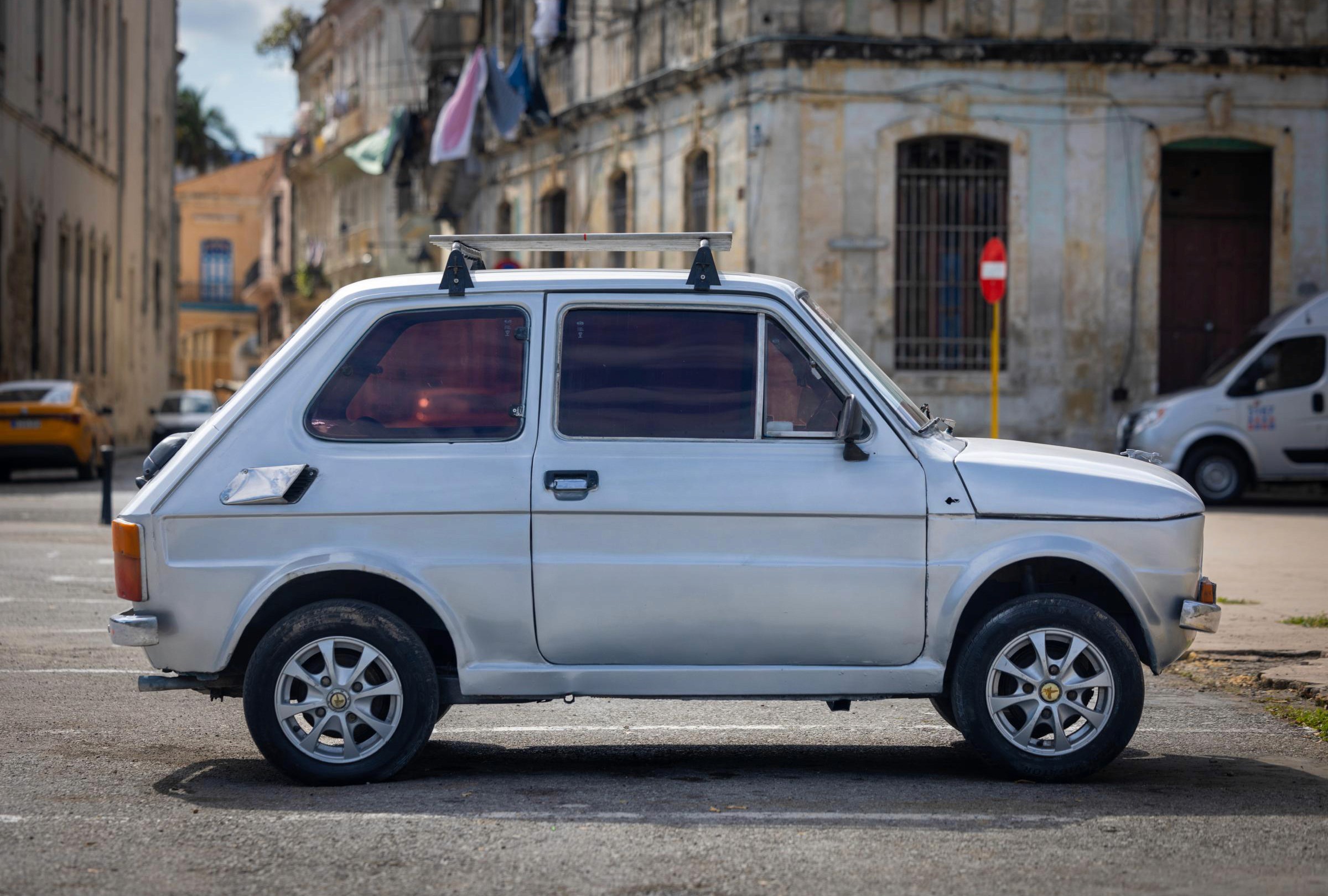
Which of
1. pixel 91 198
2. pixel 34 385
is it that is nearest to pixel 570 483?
pixel 34 385

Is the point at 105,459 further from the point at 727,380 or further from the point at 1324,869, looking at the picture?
the point at 1324,869

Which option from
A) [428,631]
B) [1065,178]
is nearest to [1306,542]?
[1065,178]

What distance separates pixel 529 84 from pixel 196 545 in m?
26.1

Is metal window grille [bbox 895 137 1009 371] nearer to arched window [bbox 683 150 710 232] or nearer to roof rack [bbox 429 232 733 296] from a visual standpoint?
arched window [bbox 683 150 710 232]

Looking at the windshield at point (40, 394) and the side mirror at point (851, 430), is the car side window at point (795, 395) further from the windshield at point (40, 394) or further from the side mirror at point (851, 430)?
the windshield at point (40, 394)

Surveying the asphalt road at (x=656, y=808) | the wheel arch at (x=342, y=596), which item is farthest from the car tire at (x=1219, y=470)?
the wheel arch at (x=342, y=596)

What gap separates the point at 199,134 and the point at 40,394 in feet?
208

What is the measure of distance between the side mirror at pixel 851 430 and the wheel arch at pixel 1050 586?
22.1 inches

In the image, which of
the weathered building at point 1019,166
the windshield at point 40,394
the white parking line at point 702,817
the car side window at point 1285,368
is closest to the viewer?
the white parking line at point 702,817

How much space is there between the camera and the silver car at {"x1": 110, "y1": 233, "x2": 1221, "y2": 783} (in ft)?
20.4

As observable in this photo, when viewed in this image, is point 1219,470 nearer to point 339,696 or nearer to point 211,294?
point 339,696

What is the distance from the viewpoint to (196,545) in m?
6.28

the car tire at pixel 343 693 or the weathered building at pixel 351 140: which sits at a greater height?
the weathered building at pixel 351 140

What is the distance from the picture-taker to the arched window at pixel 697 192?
26547 mm
